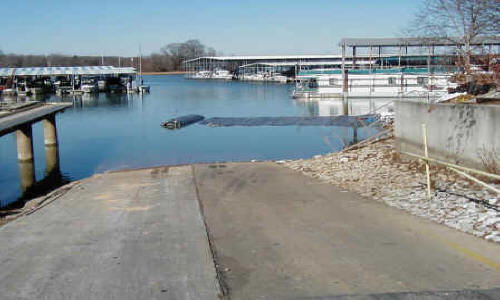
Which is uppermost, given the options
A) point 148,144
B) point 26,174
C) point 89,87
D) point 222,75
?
point 222,75

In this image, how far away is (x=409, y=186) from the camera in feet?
38.3

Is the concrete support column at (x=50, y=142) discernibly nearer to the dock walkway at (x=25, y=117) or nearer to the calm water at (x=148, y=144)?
the calm water at (x=148, y=144)

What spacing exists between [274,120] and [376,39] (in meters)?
37.5

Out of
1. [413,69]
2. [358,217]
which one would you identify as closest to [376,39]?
[413,69]

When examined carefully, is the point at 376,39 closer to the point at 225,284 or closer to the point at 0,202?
the point at 0,202

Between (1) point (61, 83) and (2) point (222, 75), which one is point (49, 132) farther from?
(2) point (222, 75)

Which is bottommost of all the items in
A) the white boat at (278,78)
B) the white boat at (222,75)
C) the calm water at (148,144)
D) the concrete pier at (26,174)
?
the concrete pier at (26,174)

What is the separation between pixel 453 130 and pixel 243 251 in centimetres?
666

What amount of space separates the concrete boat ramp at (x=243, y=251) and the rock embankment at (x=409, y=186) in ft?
1.33

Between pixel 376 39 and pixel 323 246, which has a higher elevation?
pixel 376 39

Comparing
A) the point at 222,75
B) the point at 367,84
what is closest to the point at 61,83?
the point at 367,84

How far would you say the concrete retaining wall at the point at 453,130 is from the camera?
35.6 ft

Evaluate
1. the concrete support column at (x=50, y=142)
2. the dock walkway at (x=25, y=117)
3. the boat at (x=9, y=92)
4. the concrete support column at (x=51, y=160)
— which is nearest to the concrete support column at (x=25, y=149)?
the dock walkway at (x=25, y=117)

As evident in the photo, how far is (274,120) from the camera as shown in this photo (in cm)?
4534
